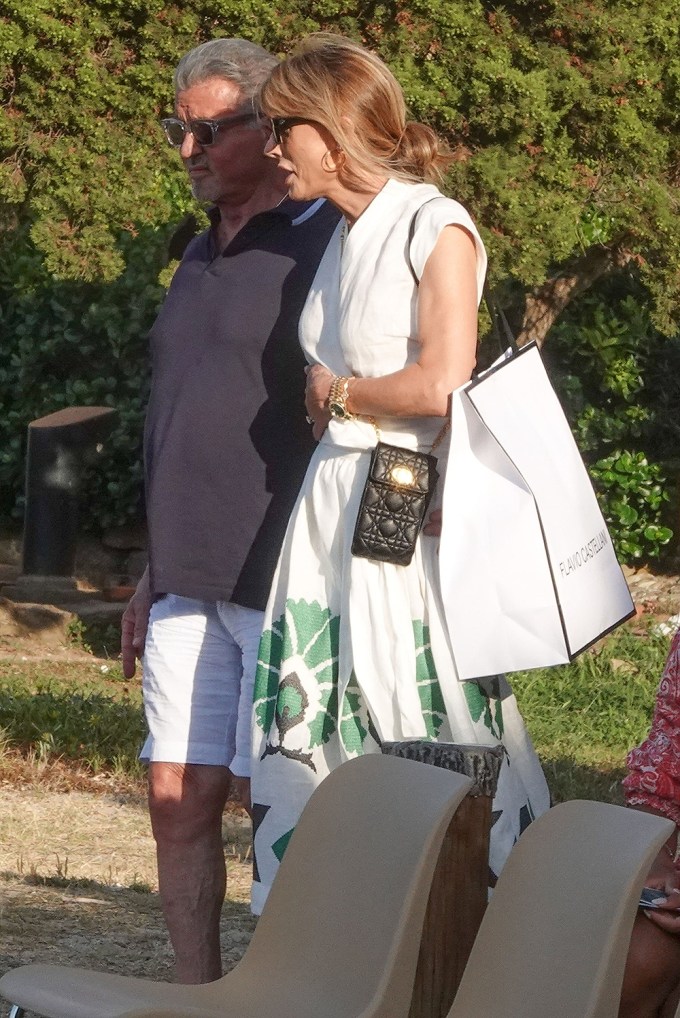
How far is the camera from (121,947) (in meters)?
4.28

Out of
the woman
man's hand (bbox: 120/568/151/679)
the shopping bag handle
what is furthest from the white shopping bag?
the shopping bag handle

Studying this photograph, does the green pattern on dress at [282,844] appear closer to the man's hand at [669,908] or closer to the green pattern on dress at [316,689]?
the green pattern on dress at [316,689]

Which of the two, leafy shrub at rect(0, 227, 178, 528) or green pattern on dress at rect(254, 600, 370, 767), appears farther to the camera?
leafy shrub at rect(0, 227, 178, 528)

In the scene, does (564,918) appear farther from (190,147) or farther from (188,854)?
(190,147)

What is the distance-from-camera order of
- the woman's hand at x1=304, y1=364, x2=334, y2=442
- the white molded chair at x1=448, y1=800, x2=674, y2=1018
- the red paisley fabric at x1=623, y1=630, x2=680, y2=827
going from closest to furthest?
the white molded chair at x1=448, y1=800, x2=674, y2=1018 < the red paisley fabric at x1=623, y1=630, x2=680, y2=827 < the woman's hand at x1=304, y1=364, x2=334, y2=442

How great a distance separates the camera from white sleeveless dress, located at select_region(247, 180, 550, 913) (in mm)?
2684

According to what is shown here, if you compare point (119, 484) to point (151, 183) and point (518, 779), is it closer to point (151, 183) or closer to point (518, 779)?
point (151, 183)

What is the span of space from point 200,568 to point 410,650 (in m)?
0.63

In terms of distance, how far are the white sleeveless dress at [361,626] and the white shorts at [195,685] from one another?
0.38 meters

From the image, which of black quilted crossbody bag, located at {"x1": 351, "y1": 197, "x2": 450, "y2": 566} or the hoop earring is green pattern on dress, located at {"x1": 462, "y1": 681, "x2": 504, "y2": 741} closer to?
black quilted crossbody bag, located at {"x1": 351, "y1": 197, "x2": 450, "y2": 566}

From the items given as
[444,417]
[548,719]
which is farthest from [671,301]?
[444,417]

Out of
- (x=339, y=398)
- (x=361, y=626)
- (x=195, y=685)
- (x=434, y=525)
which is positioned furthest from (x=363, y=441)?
(x=195, y=685)

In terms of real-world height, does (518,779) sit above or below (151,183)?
below

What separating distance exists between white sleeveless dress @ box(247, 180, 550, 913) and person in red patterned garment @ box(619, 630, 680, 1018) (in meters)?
0.22
